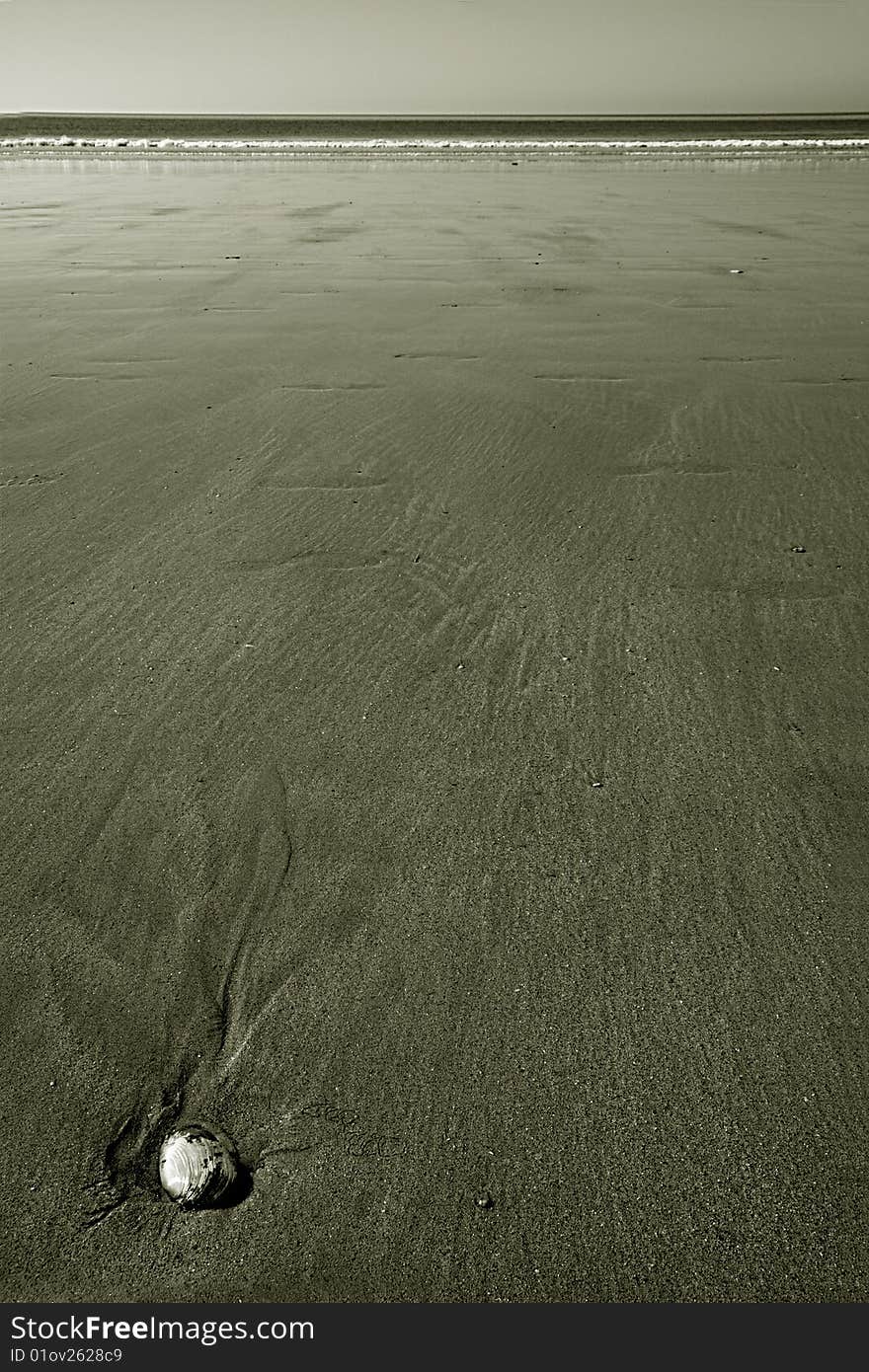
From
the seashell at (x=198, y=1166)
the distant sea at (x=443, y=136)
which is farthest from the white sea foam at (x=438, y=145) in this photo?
the seashell at (x=198, y=1166)

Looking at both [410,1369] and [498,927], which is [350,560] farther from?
[410,1369]

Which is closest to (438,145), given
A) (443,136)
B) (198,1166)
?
(443,136)

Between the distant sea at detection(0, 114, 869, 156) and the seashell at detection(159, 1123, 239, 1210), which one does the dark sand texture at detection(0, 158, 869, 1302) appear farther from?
the distant sea at detection(0, 114, 869, 156)

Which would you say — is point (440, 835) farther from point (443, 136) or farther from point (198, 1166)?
point (443, 136)

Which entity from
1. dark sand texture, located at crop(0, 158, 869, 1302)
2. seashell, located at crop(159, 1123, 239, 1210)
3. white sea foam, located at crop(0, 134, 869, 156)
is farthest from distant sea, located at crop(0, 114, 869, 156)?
seashell, located at crop(159, 1123, 239, 1210)

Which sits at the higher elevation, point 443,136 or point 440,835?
point 443,136

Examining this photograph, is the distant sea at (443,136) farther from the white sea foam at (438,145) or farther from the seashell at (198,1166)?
the seashell at (198,1166)

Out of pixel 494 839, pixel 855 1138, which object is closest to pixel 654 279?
pixel 494 839
